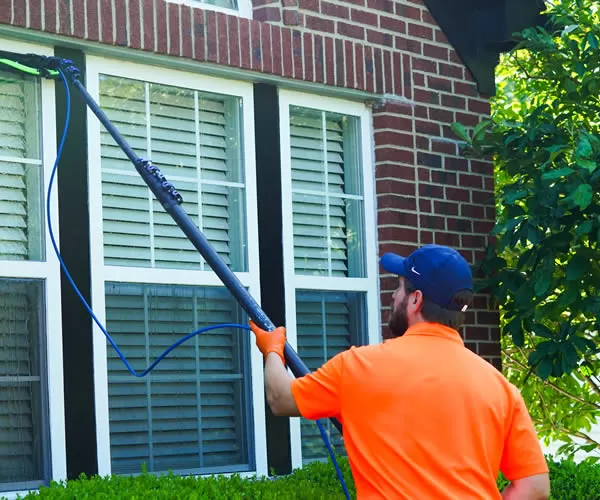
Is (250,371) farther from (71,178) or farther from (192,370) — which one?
(71,178)

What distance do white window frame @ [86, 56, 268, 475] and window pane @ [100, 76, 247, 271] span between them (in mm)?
40

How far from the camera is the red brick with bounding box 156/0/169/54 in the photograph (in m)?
5.35

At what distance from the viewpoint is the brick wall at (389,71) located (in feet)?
17.8

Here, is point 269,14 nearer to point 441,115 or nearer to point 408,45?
point 408,45

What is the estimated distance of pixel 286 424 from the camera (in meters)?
5.76

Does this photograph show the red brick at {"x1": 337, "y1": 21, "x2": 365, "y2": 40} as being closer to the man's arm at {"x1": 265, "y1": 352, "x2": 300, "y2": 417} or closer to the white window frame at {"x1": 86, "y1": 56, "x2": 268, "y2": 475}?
the white window frame at {"x1": 86, "y1": 56, "x2": 268, "y2": 475}

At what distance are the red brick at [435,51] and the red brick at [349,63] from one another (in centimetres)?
59

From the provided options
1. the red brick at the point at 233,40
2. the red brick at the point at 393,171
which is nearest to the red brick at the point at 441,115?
the red brick at the point at 393,171

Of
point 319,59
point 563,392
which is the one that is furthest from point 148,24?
point 563,392

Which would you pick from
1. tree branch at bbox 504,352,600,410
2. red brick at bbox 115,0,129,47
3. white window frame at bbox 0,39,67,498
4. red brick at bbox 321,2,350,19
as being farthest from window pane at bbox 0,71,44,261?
tree branch at bbox 504,352,600,410

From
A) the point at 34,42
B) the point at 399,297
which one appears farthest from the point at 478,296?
the point at 399,297

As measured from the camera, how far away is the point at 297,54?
5895 millimetres

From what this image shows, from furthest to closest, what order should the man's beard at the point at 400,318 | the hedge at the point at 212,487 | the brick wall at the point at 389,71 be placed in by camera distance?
the brick wall at the point at 389,71 → the hedge at the point at 212,487 → the man's beard at the point at 400,318

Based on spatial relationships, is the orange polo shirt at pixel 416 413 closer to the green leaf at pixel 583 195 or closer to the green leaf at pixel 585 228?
the green leaf at pixel 583 195
